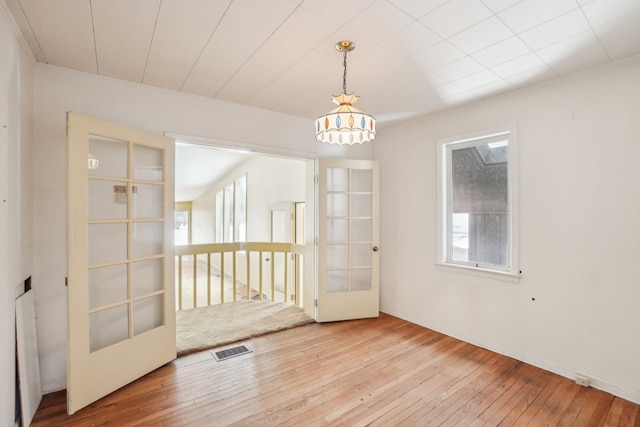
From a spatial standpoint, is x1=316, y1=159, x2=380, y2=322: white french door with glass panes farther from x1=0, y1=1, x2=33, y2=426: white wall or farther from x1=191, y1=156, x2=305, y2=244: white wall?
x1=0, y1=1, x2=33, y2=426: white wall

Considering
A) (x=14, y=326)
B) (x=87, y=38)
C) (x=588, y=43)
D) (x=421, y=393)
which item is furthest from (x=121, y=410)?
(x=588, y=43)

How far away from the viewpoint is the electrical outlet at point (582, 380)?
90.1 inches

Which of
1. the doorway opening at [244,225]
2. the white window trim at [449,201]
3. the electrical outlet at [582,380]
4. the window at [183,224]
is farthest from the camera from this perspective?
the window at [183,224]

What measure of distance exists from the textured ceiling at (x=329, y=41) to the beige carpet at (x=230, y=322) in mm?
2543

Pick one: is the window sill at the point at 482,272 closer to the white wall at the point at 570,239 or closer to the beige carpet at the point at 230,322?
the white wall at the point at 570,239

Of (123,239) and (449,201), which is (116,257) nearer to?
(123,239)

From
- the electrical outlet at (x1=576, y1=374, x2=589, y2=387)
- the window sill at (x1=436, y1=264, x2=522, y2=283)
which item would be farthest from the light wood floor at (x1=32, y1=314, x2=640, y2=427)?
the window sill at (x1=436, y1=264, x2=522, y2=283)

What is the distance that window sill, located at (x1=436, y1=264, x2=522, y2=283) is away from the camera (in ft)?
9.05

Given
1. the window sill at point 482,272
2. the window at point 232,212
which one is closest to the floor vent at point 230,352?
the window sill at point 482,272

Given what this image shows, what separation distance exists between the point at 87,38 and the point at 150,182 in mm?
1067

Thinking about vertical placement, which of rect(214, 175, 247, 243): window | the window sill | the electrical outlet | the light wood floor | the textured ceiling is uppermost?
the textured ceiling

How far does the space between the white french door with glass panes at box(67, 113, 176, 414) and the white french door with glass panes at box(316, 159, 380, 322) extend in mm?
1708

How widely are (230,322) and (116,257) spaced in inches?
65.3

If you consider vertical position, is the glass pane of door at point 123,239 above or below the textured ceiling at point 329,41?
below
